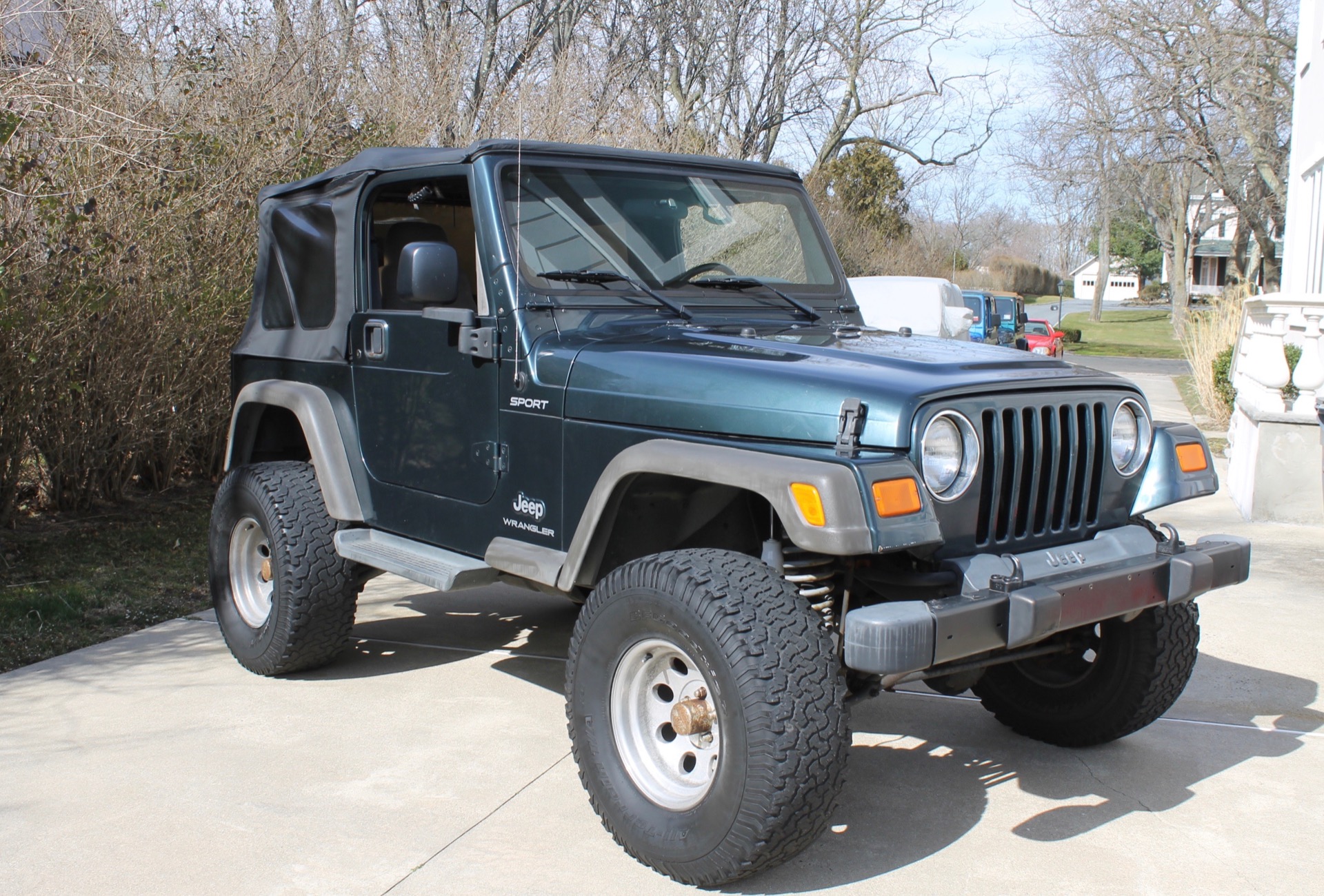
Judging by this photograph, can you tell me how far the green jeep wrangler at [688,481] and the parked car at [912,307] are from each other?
41.3ft

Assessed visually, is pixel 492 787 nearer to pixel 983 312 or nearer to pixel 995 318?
pixel 983 312

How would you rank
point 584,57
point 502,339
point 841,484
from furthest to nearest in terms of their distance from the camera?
point 584,57
point 502,339
point 841,484

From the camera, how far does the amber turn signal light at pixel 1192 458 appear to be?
367 cm

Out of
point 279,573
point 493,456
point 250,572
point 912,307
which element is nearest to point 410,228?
point 493,456

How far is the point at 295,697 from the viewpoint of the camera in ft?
15.0

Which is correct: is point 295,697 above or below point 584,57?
below

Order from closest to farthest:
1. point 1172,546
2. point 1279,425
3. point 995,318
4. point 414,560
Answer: point 1172,546, point 414,560, point 1279,425, point 995,318

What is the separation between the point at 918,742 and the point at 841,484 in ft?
5.74

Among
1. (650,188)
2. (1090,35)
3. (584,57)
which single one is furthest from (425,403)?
(1090,35)

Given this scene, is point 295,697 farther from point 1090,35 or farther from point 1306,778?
point 1090,35

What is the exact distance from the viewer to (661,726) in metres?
3.34

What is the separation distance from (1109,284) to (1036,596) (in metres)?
94.5

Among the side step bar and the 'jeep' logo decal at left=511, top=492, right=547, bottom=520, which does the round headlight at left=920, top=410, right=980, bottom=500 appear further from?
the side step bar

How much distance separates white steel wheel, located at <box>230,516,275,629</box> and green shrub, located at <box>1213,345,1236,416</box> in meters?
12.0
